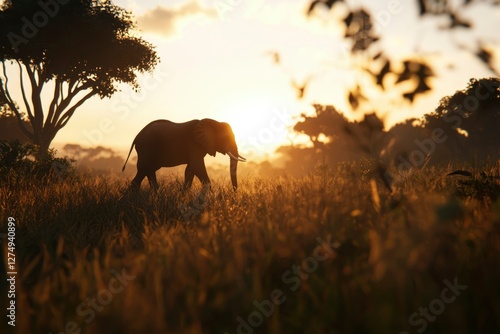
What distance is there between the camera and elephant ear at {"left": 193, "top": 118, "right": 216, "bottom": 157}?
10.2m

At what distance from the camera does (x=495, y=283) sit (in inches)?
87.2

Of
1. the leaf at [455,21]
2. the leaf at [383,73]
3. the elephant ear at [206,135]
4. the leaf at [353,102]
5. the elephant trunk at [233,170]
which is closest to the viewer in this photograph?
the leaf at [455,21]

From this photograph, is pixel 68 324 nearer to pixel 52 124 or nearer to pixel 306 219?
pixel 306 219

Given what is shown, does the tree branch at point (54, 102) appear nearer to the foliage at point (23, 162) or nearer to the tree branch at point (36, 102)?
the tree branch at point (36, 102)

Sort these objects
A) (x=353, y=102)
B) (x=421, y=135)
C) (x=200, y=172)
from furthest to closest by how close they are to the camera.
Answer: (x=421, y=135) → (x=200, y=172) → (x=353, y=102)

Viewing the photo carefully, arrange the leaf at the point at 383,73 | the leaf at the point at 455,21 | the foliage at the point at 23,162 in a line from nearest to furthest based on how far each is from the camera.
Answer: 1. the leaf at the point at 455,21
2. the leaf at the point at 383,73
3. the foliage at the point at 23,162

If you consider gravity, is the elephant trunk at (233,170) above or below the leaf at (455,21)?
below

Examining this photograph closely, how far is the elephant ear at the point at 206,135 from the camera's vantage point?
33.5ft

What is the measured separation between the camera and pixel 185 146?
34.8ft

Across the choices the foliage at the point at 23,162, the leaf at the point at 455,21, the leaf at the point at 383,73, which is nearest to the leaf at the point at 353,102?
the leaf at the point at 383,73

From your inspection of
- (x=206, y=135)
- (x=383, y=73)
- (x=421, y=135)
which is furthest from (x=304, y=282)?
(x=421, y=135)

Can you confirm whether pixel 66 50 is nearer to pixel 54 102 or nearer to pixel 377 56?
pixel 54 102

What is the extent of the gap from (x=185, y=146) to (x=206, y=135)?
0.72 metres

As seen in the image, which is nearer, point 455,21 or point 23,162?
point 455,21
